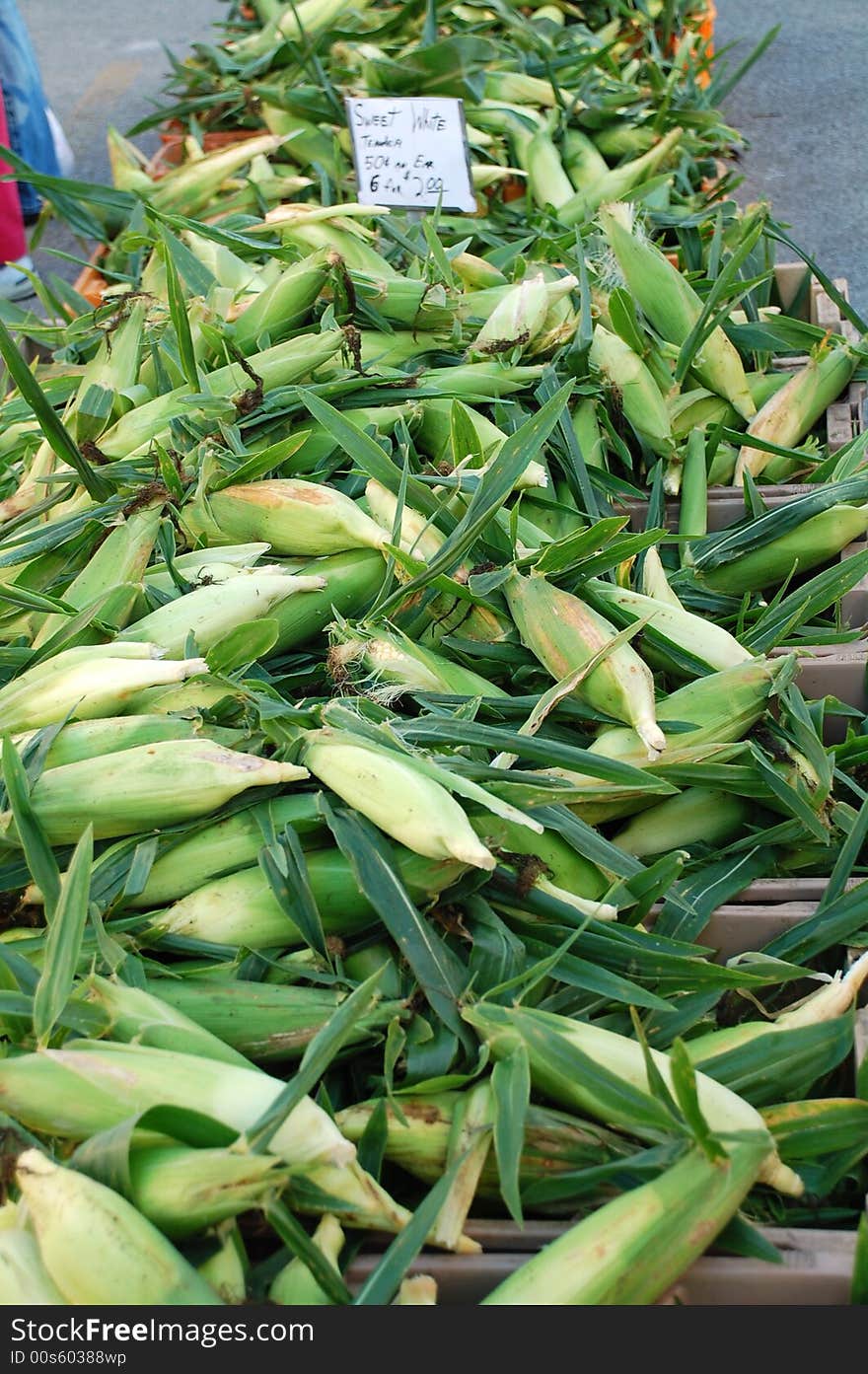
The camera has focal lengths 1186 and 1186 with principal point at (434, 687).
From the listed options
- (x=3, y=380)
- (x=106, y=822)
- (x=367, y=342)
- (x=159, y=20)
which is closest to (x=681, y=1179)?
(x=106, y=822)

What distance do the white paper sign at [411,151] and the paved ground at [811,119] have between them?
1032 mm

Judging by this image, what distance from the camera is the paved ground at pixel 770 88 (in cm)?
277

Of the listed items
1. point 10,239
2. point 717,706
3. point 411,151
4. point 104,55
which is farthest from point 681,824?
point 104,55

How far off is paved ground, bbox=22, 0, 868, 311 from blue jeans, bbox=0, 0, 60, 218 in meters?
0.26

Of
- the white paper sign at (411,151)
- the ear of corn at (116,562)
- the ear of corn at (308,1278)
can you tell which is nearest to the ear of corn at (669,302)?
the white paper sign at (411,151)

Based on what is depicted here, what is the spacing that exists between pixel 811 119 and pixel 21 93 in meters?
2.07

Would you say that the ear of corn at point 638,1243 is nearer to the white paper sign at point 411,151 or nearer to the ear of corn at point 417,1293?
the ear of corn at point 417,1293

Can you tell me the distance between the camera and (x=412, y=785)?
30.0 inches

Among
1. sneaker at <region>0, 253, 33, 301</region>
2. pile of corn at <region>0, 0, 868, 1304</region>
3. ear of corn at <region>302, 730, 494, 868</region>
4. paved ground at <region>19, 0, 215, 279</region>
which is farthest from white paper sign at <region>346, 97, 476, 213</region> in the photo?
paved ground at <region>19, 0, 215, 279</region>

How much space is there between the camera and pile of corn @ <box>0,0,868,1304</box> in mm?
653

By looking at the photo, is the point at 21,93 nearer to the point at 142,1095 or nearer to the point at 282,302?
the point at 282,302

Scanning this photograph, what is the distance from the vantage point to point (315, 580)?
0.97 m

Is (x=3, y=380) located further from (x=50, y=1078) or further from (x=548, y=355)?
(x=50, y=1078)

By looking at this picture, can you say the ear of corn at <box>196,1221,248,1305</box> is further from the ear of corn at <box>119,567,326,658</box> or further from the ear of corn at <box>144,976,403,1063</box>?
the ear of corn at <box>119,567,326,658</box>
